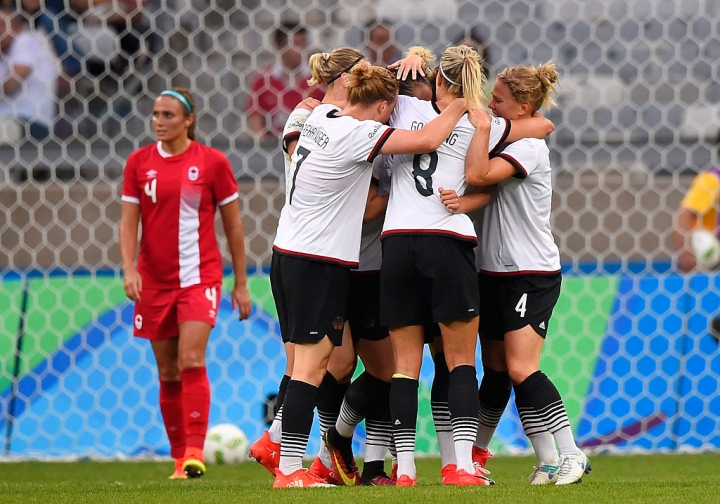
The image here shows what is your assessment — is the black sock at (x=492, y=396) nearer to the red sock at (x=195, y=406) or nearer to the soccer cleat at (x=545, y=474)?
the soccer cleat at (x=545, y=474)

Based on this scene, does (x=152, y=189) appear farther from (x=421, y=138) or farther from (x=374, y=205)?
(x=421, y=138)

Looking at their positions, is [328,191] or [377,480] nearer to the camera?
[328,191]

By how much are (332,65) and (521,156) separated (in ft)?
2.69

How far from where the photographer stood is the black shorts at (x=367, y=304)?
4.46 m

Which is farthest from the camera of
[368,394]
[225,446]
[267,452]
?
[225,446]

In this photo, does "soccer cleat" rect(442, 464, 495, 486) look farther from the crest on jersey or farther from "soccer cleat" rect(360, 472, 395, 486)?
the crest on jersey

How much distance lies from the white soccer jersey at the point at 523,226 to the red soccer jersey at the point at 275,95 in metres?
3.55

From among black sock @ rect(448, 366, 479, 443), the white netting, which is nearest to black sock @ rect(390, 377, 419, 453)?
black sock @ rect(448, 366, 479, 443)

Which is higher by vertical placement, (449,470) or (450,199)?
(450,199)

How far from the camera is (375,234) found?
14.6 feet

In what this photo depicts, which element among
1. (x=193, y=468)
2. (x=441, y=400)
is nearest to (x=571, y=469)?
(x=441, y=400)

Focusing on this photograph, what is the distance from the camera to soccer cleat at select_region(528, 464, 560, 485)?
423 cm

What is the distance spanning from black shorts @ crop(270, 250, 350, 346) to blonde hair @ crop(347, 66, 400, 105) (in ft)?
2.02

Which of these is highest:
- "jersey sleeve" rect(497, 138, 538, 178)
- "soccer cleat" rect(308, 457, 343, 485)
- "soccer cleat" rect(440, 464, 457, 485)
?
"jersey sleeve" rect(497, 138, 538, 178)
